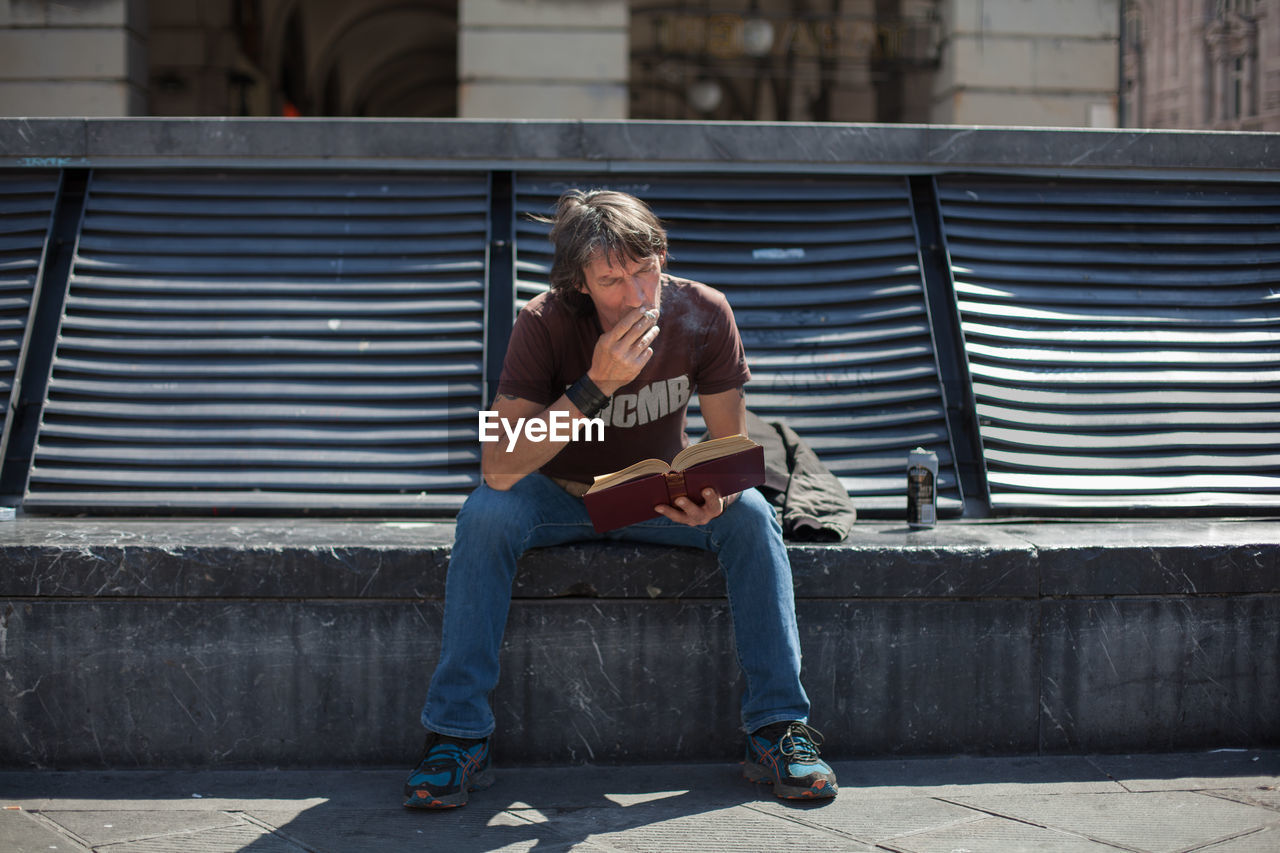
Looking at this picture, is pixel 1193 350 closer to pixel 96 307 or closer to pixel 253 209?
pixel 253 209

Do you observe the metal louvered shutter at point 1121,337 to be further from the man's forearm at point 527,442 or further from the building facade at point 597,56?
the building facade at point 597,56

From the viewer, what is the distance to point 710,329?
3.12m

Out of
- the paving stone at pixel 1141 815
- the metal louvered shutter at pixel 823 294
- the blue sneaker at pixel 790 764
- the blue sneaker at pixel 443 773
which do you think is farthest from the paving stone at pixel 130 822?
the metal louvered shutter at pixel 823 294

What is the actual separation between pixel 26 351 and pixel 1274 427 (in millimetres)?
4723

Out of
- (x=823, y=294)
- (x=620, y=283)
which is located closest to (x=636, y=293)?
(x=620, y=283)

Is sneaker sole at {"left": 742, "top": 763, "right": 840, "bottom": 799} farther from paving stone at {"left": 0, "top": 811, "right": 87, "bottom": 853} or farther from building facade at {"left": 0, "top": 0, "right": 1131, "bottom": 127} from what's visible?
building facade at {"left": 0, "top": 0, "right": 1131, "bottom": 127}

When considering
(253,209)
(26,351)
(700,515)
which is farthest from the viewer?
(253,209)

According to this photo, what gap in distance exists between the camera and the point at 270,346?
13.6 feet

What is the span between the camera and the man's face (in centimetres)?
291

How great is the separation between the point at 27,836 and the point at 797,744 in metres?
1.93

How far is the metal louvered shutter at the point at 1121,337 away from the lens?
397 centimetres

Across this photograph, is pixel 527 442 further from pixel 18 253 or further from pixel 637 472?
pixel 18 253

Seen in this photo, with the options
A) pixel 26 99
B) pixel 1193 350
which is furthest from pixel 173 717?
pixel 26 99

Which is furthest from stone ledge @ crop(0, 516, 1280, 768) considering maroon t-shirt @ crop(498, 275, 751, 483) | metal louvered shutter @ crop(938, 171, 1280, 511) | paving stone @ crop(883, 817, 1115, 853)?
metal louvered shutter @ crop(938, 171, 1280, 511)
